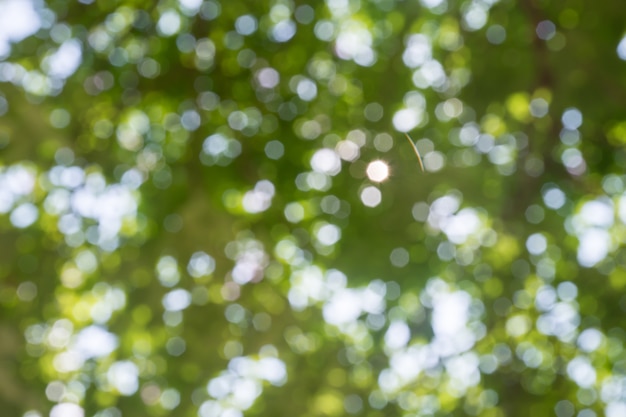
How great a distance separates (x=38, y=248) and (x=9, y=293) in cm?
24

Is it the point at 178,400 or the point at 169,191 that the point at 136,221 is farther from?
the point at 178,400

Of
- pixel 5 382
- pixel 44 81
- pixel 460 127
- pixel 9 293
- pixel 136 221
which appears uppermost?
→ pixel 44 81

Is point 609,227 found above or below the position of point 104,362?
above

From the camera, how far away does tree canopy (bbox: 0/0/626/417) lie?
9.80ft

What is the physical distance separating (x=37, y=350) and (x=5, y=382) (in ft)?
2.30

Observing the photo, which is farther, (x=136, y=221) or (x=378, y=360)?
(x=378, y=360)

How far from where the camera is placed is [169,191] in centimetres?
310

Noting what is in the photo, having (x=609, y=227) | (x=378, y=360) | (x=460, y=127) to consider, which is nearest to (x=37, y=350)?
(x=378, y=360)

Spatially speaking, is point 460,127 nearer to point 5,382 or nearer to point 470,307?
point 470,307

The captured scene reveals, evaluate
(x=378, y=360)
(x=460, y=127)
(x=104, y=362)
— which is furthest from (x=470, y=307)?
(x=104, y=362)

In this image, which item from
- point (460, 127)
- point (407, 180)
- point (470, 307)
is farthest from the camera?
point (470, 307)

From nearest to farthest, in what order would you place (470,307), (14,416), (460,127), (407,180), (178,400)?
(14,416) < (407,180) < (460,127) < (178,400) < (470,307)

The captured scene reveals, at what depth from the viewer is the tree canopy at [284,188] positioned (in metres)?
2.99

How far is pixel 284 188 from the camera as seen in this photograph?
322 centimetres
